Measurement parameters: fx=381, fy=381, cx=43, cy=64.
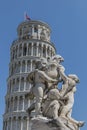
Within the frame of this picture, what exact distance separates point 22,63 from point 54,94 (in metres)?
74.6

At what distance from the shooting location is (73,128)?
1091 centimetres

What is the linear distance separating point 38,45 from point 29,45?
6.90ft

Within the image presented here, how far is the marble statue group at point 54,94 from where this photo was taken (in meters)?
11.0

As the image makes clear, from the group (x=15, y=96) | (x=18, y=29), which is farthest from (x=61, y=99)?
(x=18, y=29)

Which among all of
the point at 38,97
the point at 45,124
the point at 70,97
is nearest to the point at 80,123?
the point at 70,97

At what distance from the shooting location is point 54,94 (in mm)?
11312

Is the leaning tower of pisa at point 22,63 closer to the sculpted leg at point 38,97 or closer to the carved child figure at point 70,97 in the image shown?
the carved child figure at point 70,97

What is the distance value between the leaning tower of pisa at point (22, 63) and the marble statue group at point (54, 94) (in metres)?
65.7

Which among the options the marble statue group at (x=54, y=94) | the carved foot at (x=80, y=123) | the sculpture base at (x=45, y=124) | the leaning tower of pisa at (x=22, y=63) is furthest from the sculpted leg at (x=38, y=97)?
the leaning tower of pisa at (x=22, y=63)

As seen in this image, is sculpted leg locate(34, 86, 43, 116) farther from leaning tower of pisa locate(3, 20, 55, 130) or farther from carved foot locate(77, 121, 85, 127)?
leaning tower of pisa locate(3, 20, 55, 130)

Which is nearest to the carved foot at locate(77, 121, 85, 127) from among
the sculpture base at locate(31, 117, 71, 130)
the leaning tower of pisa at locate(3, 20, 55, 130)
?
the sculpture base at locate(31, 117, 71, 130)

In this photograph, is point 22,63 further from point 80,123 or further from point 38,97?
point 80,123

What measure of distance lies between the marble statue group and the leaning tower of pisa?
65704 millimetres

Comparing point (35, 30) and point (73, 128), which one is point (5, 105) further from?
point (73, 128)
